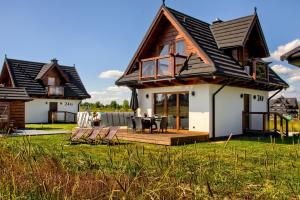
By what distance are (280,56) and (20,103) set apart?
20.8 metres

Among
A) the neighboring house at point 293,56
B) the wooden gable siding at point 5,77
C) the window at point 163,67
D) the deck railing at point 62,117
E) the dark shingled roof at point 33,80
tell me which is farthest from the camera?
the wooden gable siding at point 5,77

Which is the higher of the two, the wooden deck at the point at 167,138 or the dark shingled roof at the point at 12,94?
the dark shingled roof at the point at 12,94

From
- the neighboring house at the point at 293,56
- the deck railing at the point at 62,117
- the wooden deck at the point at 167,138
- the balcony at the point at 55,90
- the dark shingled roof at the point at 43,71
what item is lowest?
the wooden deck at the point at 167,138

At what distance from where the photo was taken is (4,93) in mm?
22516

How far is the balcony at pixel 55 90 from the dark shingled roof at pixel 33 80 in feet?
1.70

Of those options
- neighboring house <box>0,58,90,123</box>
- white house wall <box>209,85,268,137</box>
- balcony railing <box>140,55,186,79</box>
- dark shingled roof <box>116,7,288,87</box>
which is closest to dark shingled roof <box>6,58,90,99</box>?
neighboring house <box>0,58,90,123</box>

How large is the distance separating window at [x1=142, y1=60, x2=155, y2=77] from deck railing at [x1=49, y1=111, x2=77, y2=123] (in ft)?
61.2

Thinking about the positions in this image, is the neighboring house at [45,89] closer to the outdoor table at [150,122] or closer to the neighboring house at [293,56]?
the outdoor table at [150,122]

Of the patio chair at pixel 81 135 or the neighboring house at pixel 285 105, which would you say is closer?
the patio chair at pixel 81 135

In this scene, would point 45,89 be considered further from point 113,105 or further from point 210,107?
point 113,105

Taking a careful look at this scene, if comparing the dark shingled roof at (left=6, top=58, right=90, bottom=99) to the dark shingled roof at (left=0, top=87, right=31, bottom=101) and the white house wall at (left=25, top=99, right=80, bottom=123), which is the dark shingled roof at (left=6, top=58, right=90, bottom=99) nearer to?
the white house wall at (left=25, top=99, right=80, bottom=123)

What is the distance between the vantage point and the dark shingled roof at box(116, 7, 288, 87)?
50.0 feet

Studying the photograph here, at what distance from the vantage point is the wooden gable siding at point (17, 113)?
75.2ft

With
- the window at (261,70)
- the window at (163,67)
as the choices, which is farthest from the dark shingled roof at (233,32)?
the window at (163,67)
